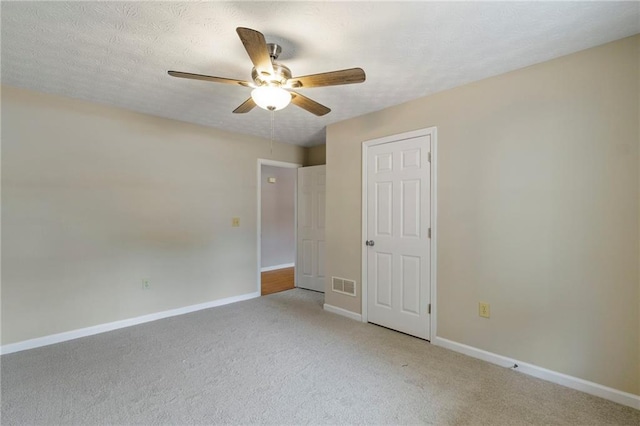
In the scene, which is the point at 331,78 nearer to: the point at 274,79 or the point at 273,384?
the point at 274,79

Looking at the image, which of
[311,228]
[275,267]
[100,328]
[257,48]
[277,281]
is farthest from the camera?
[275,267]

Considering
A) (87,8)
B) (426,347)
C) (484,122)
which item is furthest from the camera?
(426,347)

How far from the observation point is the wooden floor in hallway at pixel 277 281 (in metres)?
4.90

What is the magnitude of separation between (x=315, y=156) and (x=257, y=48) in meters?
3.49

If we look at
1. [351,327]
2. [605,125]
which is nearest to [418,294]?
[351,327]

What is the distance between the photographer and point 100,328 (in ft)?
10.2

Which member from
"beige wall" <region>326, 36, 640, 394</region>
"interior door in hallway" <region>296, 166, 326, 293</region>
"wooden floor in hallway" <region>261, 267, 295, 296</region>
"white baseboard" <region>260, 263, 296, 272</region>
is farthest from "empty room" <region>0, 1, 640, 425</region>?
"white baseboard" <region>260, 263, 296, 272</region>

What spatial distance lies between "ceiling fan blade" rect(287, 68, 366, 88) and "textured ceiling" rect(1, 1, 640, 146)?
28cm

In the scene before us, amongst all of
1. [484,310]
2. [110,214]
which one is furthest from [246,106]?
[484,310]

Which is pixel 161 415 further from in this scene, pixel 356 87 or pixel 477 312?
pixel 356 87

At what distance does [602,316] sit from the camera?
6.64 feet

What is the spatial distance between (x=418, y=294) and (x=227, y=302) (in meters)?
2.53

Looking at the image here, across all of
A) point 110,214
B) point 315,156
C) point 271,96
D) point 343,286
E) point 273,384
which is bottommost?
point 273,384

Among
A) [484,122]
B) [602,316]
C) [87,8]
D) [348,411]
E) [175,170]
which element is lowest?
[348,411]
